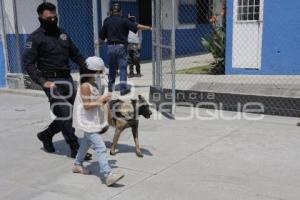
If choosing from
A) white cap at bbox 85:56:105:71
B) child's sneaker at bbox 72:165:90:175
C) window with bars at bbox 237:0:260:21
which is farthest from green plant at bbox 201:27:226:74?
white cap at bbox 85:56:105:71

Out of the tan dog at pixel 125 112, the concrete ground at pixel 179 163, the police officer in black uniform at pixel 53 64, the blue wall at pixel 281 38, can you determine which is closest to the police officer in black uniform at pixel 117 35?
the concrete ground at pixel 179 163

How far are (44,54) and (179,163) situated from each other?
80.9 inches

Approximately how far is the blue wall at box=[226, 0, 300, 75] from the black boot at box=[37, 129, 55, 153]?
6.12 meters

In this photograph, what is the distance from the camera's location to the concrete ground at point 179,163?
14.0 ft

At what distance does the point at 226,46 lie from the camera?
10.5 m

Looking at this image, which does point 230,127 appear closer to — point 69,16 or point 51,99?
point 51,99

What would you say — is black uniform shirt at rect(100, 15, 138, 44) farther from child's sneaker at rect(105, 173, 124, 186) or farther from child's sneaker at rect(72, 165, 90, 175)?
child's sneaker at rect(105, 173, 124, 186)

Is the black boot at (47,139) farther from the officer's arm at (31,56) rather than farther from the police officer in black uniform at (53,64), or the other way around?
the officer's arm at (31,56)

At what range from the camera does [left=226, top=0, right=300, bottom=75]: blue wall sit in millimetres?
9688

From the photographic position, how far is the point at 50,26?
16.9 ft

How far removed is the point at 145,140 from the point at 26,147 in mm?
1627

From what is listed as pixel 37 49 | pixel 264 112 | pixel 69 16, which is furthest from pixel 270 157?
pixel 69 16

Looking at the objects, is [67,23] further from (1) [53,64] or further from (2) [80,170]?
(2) [80,170]

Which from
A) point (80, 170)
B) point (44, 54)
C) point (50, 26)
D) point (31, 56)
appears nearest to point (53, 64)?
point (44, 54)
